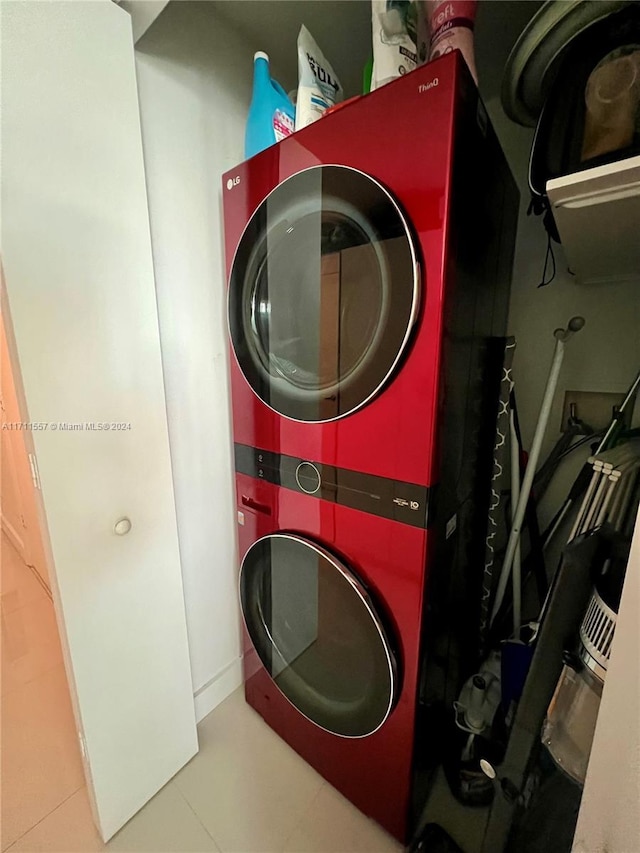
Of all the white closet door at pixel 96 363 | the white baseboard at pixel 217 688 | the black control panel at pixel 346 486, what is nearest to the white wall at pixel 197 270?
the white baseboard at pixel 217 688

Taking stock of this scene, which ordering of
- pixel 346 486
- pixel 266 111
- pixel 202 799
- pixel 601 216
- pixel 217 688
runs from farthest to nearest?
1. pixel 217 688
2. pixel 202 799
3. pixel 266 111
4. pixel 346 486
5. pixel 601 216

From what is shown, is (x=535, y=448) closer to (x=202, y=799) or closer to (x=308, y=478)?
A: (x=308, y=478)

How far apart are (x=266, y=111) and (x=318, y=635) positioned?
4.72 ft

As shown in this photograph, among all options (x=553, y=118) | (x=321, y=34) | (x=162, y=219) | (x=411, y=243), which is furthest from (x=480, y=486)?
(x=321, y=34)

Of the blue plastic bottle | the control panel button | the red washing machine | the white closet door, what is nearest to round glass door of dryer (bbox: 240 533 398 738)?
the red washing machine

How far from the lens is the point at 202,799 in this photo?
43.7 inches

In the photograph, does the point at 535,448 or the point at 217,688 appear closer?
the point at 535,448

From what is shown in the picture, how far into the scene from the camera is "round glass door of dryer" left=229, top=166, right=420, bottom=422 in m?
0.70

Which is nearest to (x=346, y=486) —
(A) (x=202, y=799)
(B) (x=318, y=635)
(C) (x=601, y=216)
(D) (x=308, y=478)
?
(D) (x=308, y=478)

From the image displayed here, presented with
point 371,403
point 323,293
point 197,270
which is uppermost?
point 197,270

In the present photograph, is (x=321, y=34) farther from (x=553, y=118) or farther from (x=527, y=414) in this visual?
(x=527, y=414)

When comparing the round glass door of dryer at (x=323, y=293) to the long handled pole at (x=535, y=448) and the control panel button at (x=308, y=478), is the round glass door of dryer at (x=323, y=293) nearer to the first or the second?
the control panel button at (x=308, y=478)

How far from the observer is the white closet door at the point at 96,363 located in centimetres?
74

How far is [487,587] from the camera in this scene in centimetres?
119
